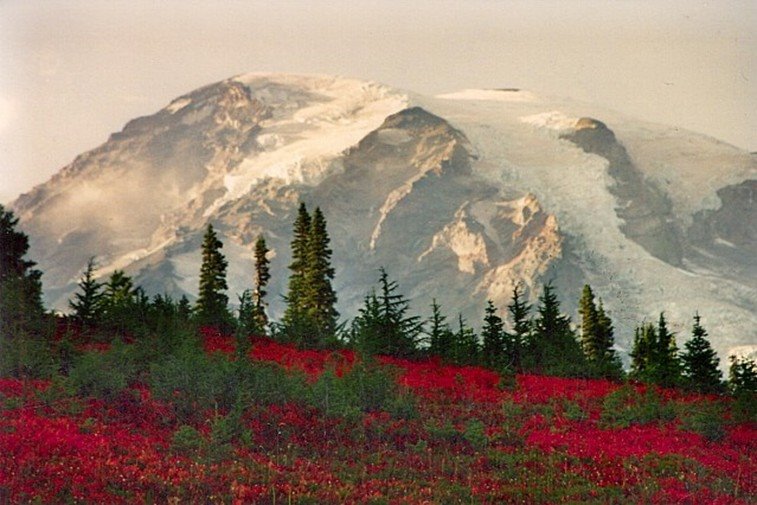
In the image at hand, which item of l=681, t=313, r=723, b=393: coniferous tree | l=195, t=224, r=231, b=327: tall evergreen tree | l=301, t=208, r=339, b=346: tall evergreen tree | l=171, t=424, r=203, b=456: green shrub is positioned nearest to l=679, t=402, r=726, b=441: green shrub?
l=681, t=313, r=723, b=393: coniferous tree

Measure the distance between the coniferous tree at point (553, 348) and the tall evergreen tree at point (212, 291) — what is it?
44.0ft

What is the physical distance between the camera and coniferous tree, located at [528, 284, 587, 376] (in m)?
38.9

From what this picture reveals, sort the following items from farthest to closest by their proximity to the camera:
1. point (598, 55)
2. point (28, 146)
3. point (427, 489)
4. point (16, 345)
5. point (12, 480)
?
point (598, 55) → point (28, 146) → point (16, 345) → point (427, 489) → point (12, 480)

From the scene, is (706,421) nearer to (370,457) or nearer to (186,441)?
(370,457)

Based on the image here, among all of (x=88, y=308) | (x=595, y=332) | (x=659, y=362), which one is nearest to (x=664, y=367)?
(x=659, y=362)

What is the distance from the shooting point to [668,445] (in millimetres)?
25953

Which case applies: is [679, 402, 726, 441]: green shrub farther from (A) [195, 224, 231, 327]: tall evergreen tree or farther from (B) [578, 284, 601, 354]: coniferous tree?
(B) [578, 284, 601, 354]: coniferous tree

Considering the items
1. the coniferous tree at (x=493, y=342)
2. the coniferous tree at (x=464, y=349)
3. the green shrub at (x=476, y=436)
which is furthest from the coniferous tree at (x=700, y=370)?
the green shrub at (x=476, y=436)

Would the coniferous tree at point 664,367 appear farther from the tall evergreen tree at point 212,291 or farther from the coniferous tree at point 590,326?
the tall evergreen tree at point 212,291

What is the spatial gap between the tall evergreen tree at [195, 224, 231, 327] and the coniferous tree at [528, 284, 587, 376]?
44.0 feet

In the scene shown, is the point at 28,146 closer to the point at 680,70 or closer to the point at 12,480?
the point at 12,480

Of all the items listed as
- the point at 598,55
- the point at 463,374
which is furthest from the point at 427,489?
the point at 598,55

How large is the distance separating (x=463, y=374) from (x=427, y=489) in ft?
36.9

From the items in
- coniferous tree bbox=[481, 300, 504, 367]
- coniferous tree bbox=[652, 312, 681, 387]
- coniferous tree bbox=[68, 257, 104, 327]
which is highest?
coniferous tree bbox=[68, 257, 104, 327]
